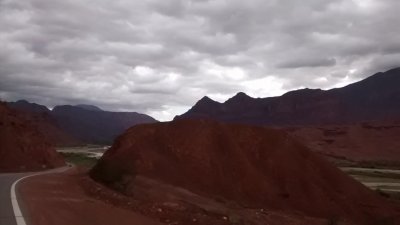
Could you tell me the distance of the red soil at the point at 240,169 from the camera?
25.8m

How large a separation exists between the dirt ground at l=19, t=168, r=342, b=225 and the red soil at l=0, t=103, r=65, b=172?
29.9m

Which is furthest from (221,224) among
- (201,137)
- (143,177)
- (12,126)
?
(12,126)

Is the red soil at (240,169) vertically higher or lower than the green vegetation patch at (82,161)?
higher

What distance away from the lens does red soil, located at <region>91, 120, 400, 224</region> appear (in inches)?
1017

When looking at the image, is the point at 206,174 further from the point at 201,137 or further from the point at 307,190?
the point at 307,190

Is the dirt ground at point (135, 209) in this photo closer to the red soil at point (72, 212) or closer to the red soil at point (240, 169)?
the red soil at point (72, 212)

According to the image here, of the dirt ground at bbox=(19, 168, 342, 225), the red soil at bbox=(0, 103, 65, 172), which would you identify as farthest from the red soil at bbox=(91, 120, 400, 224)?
the red soil at bbox=(0, 103, 65, 172)

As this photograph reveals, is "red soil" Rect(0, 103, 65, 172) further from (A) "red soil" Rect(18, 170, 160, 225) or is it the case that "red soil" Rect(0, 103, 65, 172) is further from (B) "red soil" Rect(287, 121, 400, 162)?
(B) "red soil" Rect(287, 121, 400, 162)

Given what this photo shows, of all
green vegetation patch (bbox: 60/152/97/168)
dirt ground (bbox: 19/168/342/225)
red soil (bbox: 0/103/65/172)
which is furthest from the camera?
green vegetation patch (bbox: 60/152/97/168)

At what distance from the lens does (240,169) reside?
90.2 feet

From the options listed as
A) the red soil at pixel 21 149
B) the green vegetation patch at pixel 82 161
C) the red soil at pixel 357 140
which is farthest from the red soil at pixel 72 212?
the red soil at pixel 357 140

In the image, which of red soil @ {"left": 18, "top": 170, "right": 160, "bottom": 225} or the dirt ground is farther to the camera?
the dirt ground

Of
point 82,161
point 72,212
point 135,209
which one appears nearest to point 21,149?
point 82,161

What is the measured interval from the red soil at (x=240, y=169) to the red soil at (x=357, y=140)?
3626 inches
